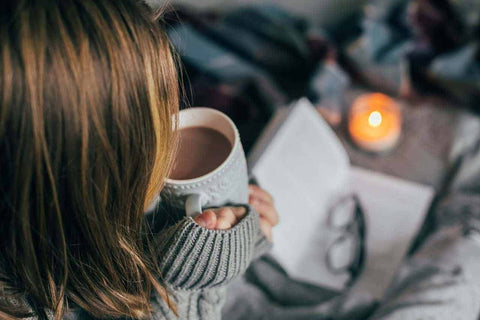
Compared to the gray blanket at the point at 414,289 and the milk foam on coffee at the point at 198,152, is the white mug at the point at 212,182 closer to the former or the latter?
the milk foam on coffee at the point at 198,152

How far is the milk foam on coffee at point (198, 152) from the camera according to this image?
413mm

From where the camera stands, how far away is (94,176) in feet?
1.11

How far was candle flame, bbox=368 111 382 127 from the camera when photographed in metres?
0.81

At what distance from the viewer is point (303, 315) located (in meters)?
0.58

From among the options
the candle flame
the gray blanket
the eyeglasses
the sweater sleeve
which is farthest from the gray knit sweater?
the candle flame

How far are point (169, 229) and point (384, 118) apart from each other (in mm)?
564

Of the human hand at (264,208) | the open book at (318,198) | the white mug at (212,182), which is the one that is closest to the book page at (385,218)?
the open book at (318,198)

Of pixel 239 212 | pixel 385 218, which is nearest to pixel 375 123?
pixel 385 218

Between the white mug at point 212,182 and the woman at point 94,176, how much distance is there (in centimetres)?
1

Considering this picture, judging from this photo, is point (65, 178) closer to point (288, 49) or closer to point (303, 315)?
point (303, 315)

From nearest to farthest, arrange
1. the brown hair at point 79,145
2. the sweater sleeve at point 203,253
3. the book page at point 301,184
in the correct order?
the brown hair at point 79,145
the sweater sleeve at point 203,253
the book page at point 301,184

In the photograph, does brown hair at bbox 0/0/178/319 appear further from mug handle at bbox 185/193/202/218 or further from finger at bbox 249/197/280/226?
finger at bbox 249/197/280/226

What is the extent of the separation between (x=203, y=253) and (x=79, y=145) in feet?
0.51

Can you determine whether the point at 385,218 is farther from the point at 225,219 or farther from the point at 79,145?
the point at 79,145
